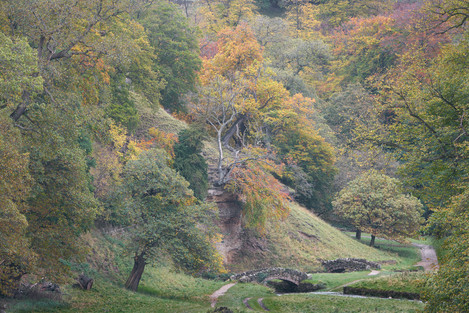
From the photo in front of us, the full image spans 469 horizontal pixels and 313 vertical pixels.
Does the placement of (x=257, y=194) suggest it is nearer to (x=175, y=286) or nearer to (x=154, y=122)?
(x=175, y=286)

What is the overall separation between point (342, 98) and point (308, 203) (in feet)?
58.6

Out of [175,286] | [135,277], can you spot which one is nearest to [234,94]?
[175,286]

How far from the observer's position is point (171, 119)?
40094 mm

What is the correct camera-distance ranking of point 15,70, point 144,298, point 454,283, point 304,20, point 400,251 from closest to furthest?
point 454,283 → point 15,70 → point 144,298 → point 400,251 → point 304,20

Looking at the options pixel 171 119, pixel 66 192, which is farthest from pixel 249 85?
pixel 66 192

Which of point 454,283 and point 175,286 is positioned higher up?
point 454,283

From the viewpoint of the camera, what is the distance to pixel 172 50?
41656 mm

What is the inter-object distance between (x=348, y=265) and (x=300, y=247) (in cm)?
564

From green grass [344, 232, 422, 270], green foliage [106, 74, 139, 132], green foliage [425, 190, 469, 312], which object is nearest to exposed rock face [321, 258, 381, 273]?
green grass [344, 232, 422, 270]

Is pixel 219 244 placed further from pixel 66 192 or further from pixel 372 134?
pixel 66 192

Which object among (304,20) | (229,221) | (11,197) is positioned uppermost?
(304,20)

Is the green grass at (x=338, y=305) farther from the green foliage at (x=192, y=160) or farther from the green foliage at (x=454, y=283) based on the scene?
the green foliage at (x=192, y=160)

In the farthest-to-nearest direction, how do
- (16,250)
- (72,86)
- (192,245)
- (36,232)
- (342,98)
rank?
(342,98), (192,245), (72,86), (36,232), (16,250)

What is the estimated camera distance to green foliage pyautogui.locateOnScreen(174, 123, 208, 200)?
3105 centimetres
